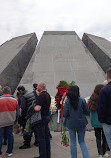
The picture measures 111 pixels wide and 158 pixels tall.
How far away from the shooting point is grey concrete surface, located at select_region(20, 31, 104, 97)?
7.27 m

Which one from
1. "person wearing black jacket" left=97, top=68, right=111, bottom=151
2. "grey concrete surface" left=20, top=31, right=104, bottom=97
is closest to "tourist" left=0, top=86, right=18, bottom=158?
"person wearing black jacket" left=97, top=68, right=111, bottom=151

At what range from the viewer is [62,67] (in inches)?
334

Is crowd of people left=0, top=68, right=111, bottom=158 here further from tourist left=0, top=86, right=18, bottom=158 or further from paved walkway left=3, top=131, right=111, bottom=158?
paved walkway left=3, top=131, right=111, bottom=158

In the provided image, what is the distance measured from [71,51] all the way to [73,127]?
7912 mm

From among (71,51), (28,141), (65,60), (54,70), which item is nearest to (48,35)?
(71,51)

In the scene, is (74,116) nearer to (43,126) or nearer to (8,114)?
(43,126)

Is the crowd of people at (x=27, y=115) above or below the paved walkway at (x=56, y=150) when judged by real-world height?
above

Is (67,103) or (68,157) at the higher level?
(67,103)

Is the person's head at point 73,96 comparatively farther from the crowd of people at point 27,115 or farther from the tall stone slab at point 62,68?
the tall stone slab at point 62,68

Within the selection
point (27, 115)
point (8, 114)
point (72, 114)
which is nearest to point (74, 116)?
point (72, 114)

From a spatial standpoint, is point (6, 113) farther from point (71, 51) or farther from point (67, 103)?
point (71, 51)

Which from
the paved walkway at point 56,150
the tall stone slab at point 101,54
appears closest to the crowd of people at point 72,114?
the paved walkway at point 56,150

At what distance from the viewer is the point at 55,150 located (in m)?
3.73

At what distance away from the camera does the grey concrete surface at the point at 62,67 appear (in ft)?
23.8
